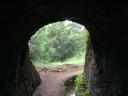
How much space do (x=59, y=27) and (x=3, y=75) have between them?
872 inches

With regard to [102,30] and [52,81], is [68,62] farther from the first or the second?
[102,30]

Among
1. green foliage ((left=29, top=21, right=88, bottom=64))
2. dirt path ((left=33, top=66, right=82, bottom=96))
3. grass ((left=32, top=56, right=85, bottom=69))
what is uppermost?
green foliage ((left=29, top=21, right=88, bottom=64))

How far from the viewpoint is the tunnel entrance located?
23234 mm

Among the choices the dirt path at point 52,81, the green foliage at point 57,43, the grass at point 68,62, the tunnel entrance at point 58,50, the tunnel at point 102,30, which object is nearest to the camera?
the tunnel at point 102,30

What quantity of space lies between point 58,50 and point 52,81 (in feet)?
31.1

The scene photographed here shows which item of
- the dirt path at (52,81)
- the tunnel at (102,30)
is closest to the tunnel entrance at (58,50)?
the dirt path at (52,81)

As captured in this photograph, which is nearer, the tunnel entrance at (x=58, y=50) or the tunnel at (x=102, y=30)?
the tunnel at (x=102, y=30)

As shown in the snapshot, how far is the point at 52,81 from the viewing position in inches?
749

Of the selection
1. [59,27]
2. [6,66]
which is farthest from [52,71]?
[6,66]

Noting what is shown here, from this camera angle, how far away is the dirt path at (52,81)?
1633 centimetres

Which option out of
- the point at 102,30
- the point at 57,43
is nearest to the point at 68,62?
the point at 57,43

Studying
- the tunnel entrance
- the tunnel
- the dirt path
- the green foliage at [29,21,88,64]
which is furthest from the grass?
the tunnel

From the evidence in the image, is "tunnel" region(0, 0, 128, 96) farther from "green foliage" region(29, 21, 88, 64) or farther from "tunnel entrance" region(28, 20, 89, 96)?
"green foliage" region(29, 21, 88, 64)

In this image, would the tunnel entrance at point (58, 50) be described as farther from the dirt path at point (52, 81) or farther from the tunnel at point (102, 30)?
the tunnel at point (102, 30)
